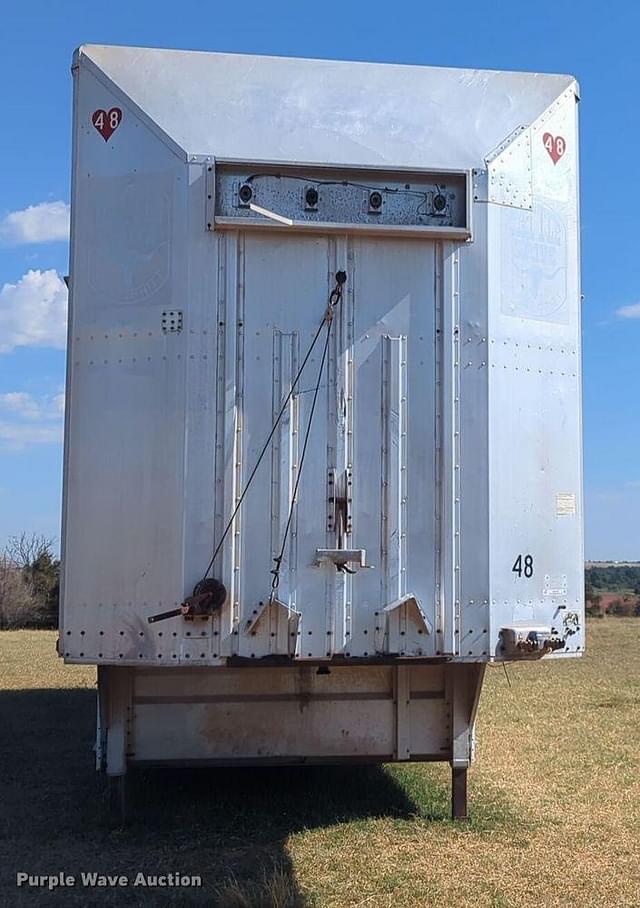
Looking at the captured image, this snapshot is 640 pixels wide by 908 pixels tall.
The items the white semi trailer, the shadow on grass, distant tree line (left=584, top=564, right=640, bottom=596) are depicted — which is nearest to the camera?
the shadow on grass

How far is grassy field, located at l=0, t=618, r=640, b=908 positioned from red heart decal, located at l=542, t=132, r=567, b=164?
14.4 feet

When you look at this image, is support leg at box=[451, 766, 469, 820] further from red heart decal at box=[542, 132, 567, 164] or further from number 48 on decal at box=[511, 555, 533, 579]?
red heart decal at box=[542, 132, 567, 164]

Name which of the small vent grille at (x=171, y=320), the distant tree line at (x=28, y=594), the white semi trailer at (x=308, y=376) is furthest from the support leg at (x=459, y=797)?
the distant tree line at (x=28, y=594)

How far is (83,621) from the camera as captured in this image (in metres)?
5.80

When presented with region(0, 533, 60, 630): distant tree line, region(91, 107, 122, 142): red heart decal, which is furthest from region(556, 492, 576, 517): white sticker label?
region(0, 533, 60, 630): distant tree line

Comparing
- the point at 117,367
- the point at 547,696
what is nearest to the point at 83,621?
the point at 117,367

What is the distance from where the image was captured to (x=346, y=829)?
674cm

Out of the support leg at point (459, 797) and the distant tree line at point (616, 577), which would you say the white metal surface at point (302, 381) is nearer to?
the support leg at point (459, 797)

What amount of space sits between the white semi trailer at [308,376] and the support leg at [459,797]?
1.37 metres

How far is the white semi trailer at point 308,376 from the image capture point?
18.9 feet

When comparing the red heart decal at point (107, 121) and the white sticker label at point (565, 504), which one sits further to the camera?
the white sticker label at point (565, 504)

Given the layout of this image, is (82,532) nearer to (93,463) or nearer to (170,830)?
(93,463)

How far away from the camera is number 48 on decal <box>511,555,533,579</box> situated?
6.04 m

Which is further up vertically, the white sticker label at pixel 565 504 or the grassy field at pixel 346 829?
the white sticker label at pixel 565 504
